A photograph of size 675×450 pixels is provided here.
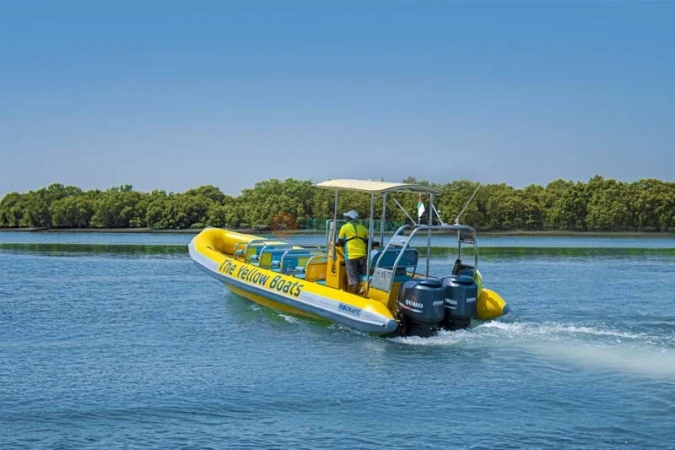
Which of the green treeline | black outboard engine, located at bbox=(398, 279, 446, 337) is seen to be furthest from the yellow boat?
the green treeline

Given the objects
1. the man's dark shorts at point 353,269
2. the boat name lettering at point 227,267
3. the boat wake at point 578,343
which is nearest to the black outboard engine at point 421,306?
the boat wake at point 578,343

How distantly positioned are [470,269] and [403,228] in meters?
1.59

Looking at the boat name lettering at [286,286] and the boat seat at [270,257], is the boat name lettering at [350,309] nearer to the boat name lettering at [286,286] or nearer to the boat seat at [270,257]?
the boat name lettering at [286,286]

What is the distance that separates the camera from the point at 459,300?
1221cm

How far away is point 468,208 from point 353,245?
70.9 metres

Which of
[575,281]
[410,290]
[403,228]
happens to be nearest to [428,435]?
[410,290]

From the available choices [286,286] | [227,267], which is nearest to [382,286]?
[286,286]

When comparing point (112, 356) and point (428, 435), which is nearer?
point (428, 435)

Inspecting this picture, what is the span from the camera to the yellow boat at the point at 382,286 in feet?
39.5

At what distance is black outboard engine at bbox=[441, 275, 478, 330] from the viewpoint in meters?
12.2

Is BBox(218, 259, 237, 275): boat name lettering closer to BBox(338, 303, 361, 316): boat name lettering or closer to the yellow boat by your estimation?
the yellow boat

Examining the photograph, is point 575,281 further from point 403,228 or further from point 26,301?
point 26,301

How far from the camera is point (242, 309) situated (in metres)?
16.8

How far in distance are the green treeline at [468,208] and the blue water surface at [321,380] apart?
200ft
